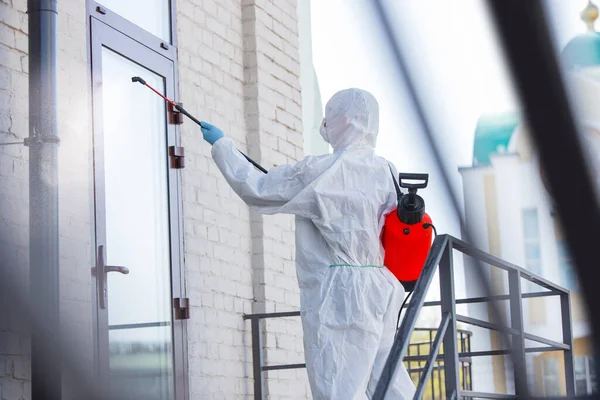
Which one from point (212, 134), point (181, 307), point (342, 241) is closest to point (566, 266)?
point (342, 241)

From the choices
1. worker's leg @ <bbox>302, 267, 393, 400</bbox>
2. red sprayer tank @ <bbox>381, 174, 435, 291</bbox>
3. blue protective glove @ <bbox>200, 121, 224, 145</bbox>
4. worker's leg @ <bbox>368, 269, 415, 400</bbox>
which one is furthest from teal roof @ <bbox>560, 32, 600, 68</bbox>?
blue protective glove @ <bbox>200, 121, 224, 145</bbox>

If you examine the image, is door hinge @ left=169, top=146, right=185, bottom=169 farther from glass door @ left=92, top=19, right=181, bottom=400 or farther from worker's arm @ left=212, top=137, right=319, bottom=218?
worker's arm @ left=212, top=137, right=319, bottom=218

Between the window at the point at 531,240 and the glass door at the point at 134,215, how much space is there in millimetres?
3231

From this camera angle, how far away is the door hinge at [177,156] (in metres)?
4.34

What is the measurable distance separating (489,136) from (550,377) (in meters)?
0.15

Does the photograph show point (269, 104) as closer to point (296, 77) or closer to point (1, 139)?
point (296, 77)

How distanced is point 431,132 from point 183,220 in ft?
12.9

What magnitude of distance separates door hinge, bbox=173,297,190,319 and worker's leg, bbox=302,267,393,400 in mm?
923

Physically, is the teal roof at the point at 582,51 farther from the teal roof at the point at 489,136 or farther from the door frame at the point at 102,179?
the door frame at the point at 102,179

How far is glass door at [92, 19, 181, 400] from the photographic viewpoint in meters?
3.75

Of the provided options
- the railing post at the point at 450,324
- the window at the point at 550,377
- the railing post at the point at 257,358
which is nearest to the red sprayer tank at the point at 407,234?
the railing post at the point at 450,324

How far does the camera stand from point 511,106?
42 centimetres

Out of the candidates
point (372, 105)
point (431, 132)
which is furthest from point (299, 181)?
point (431, 132)

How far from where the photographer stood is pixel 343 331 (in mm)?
3420
